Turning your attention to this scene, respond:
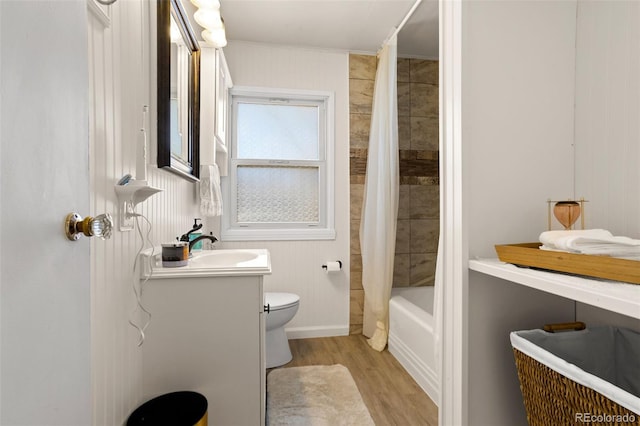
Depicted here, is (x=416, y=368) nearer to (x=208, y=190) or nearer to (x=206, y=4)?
(x=208, y=190)

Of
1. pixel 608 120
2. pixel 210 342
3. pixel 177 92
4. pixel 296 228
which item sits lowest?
pixel 210 342

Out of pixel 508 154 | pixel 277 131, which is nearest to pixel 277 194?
pixel 277 131

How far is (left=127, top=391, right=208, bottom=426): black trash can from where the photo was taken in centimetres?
114

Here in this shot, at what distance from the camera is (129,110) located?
3.64 ft

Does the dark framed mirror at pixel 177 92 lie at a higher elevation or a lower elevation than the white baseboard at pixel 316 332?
higher

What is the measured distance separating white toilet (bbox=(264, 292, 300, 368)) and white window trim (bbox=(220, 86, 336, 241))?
592 mm

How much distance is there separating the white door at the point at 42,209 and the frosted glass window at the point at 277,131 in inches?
84.7

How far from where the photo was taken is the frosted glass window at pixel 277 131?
273 centimetres

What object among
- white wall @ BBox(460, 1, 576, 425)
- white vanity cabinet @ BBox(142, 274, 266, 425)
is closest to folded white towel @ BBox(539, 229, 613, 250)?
white wall @ BBox(460, 1, 576, 425)

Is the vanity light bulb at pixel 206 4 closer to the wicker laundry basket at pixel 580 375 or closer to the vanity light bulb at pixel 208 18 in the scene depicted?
the vanity light bulb at pixel 208 18

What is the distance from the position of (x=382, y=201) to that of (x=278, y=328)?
1.19 metres

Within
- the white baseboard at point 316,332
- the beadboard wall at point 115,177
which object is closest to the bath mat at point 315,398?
the white baseboard at point 316,332

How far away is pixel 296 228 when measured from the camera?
9.02 ft

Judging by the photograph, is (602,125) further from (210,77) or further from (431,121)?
(431,121)
